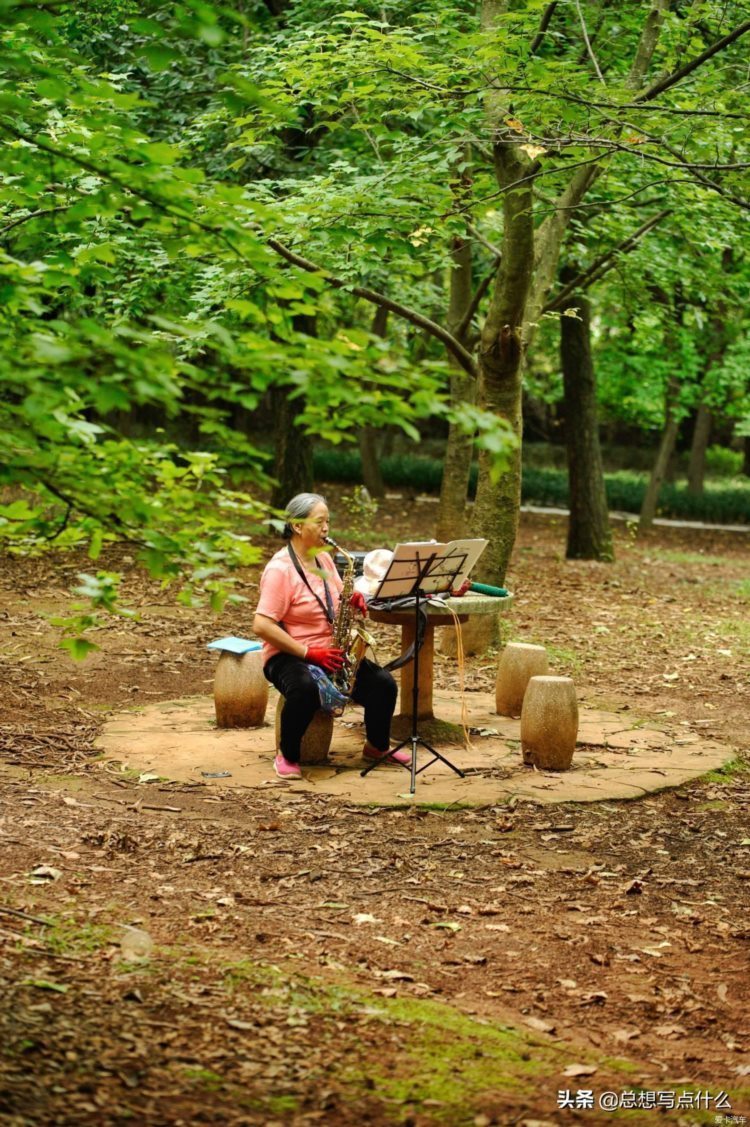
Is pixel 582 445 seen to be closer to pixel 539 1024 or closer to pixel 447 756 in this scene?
pixel 447 756

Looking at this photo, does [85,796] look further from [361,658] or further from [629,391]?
[629,391]

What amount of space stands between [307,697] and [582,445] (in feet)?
38.5

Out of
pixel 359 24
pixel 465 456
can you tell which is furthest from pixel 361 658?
pixel 465 456

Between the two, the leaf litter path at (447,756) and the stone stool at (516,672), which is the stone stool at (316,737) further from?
the stone stool at (516,672)

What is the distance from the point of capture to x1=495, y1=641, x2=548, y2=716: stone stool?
8688 millimetres

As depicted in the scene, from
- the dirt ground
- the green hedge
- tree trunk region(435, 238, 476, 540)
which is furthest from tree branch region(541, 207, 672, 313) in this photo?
the green hedge

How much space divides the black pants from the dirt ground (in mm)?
414

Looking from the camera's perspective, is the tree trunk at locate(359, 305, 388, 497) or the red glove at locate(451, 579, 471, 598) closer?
the red glove at locate(451, 579, 471, 598)

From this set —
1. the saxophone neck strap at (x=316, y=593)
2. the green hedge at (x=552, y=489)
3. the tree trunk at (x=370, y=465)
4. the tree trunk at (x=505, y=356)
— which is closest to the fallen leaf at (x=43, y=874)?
the saxophone neck strap at (x=316, y=593)

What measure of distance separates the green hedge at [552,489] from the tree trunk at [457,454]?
41.8ft

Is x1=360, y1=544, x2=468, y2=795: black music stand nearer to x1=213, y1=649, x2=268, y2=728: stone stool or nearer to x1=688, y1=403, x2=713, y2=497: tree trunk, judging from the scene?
x1=213, y1=649, x2=268, y2=728: stone stool

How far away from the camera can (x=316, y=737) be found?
24.1ft

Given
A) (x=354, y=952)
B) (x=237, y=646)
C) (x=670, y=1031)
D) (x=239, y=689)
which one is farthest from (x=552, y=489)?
(x=670, y=1031)

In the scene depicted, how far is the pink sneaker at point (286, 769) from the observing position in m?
7.14
